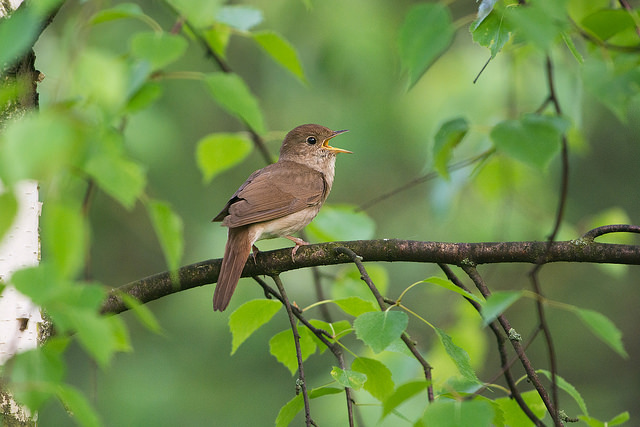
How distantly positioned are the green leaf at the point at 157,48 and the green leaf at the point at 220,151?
161 centimetres

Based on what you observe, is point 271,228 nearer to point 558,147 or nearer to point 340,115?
point 558,147

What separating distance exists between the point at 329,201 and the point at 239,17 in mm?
5744

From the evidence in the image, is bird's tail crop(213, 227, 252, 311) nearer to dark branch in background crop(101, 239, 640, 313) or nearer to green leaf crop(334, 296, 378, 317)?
dark branch in background crop(101, 239, 640, 313)

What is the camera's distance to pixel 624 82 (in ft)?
5.61

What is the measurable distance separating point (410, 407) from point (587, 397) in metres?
4.48

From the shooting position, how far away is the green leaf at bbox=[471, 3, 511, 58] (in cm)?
189

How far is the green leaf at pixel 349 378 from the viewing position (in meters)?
1.99

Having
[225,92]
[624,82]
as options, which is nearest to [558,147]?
[624,82]

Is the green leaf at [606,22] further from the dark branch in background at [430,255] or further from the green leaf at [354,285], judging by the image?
the green leaf at [354,285]

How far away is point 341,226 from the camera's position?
3365mm

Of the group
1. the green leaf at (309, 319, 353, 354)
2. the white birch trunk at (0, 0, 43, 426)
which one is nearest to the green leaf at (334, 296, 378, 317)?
the green leaf at (309, 319, 353, 354)

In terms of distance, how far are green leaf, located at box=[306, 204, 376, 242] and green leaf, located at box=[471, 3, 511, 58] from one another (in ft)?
4.72

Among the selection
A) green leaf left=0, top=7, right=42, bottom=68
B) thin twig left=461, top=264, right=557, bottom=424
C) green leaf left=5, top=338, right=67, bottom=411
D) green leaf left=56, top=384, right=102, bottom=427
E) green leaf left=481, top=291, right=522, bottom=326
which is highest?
green leaf left=0, top=7, right=42, bottom=68

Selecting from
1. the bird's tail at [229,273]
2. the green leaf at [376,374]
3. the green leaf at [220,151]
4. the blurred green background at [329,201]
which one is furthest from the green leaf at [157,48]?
the blurred green background at [329,201]
